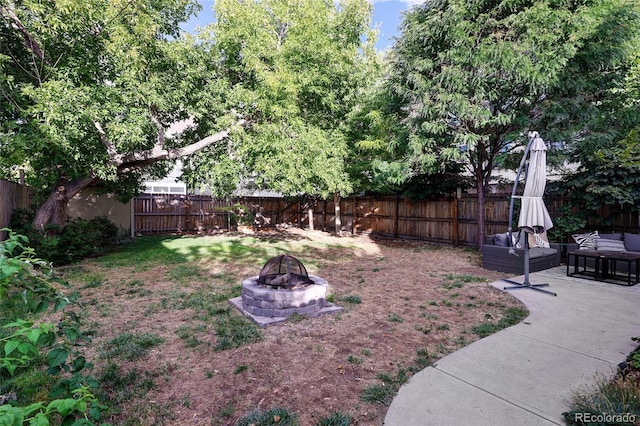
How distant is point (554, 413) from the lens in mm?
2389

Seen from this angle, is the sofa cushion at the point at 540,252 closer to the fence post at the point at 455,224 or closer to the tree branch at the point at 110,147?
the fence post at the point at 455,224

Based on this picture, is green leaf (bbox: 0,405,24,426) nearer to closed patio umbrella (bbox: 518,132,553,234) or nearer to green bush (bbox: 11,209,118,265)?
closed patio umbrella (bbox: 518,132,553,234)

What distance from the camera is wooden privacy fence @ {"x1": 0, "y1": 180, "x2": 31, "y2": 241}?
681 centimetres

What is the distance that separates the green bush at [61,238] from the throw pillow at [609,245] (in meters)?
12.2

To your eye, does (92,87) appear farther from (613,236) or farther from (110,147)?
(613,236)

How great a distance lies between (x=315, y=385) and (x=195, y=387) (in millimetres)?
1078

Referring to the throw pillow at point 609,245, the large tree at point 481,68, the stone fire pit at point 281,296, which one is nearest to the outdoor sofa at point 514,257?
the throw pillow at point 609,245

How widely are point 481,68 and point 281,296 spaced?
731cm

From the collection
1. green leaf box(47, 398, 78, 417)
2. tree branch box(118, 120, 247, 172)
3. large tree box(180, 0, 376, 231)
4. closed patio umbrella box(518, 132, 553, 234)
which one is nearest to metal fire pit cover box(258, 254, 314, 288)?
green leaf box(47, 398, 78, 417)

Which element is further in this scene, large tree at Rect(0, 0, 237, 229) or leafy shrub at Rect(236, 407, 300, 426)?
large tree at Rect(0, 0, 237, 229)

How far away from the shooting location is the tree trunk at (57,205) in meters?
7.98

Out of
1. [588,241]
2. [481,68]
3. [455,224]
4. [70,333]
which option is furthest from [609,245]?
[70,333]

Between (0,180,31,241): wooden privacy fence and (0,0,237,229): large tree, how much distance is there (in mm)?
459

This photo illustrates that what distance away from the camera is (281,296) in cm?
439
